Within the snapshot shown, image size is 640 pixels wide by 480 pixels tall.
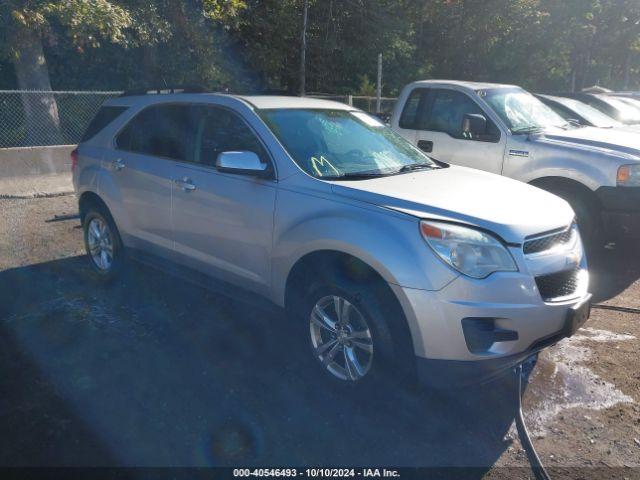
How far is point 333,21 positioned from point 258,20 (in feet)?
13.1

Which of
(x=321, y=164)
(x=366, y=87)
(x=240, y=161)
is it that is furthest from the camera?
(x=366, y=87)

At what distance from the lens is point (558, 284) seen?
3.55 metres

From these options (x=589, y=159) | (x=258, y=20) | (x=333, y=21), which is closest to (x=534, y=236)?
(x=589, y=159)

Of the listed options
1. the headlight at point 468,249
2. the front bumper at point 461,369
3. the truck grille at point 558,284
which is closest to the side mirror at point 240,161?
the headlight at point 468,249

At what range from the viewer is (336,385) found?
3.79m

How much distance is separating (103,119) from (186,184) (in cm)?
181

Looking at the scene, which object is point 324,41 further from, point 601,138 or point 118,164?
point 118,164

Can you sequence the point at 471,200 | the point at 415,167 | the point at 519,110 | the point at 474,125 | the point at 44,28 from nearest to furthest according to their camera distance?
1. the point at 471,200
2. the point at 415,167
3. the point at 474,125
4. the point at 519,110
5. the point at 44,28

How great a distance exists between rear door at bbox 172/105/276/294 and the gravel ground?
0.60 metres

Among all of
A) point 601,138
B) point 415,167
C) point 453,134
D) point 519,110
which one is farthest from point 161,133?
point 601,138

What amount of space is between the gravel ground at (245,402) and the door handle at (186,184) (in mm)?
1107

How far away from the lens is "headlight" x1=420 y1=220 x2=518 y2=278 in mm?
3283

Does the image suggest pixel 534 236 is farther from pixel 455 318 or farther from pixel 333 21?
pixel 333 21

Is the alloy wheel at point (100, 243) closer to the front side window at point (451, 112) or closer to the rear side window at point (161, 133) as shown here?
the rear side window at point (161, 133)
